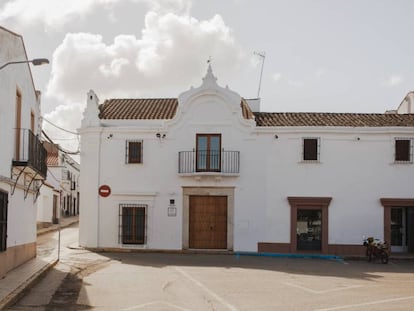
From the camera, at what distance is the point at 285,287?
1575 cm

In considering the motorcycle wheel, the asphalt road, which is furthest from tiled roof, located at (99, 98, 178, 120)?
the motorcycle wheel

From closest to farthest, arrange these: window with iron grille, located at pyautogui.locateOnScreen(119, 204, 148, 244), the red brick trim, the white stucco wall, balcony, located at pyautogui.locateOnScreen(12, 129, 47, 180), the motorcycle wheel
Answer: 1. the white stucco wall
2. balcony, located at pyautogui.locateOnScreen(12, 129, 47, 180)
3. the motorcycle wheel
4. the red brick trim
5. window with iron grille, located at pyautogui.locateOnScreen(119, 204, 148, 244)

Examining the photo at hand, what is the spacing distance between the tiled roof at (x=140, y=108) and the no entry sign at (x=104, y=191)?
3077 mm

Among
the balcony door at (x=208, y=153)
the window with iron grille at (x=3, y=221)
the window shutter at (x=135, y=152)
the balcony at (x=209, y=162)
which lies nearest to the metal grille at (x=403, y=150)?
the balcony at (x=209, y=162)

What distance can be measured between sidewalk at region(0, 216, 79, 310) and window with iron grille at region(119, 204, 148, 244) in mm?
5655

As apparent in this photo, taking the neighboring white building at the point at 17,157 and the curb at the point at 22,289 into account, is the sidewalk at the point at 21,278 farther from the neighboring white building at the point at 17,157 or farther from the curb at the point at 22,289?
the neighboring white building at the point at 17,157

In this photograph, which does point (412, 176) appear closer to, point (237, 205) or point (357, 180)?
point (357, 180)

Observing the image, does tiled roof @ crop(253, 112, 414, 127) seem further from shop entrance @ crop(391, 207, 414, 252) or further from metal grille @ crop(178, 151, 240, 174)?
shop entrance @ crop(391, 207, 414, 252)

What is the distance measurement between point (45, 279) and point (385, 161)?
15878 mm

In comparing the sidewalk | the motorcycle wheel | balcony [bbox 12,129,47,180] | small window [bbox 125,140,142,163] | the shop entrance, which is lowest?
the motorcycle wheel

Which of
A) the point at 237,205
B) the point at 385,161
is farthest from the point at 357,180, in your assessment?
the point at 237,205

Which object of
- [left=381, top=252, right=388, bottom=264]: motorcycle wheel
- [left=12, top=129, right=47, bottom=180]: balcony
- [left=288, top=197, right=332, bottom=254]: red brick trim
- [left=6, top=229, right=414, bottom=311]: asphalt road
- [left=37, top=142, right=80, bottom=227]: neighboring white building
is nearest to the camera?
[left=6, top=229, right=414, bottom=311]: asphalt road

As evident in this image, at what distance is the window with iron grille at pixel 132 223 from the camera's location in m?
27.5

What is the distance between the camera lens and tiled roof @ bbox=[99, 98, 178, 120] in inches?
1114
